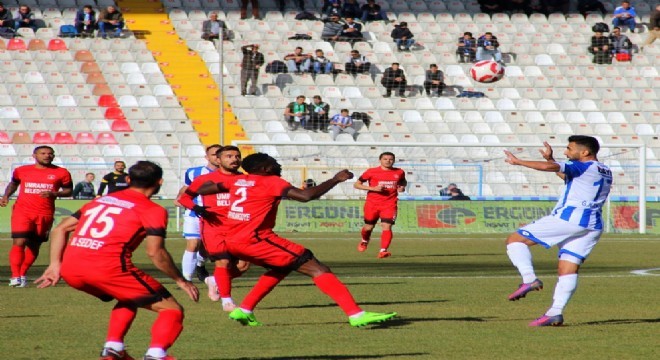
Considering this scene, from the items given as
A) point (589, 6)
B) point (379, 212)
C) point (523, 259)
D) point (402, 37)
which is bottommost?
point (379, 212)

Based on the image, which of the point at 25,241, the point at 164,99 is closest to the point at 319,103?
the point at 164,99

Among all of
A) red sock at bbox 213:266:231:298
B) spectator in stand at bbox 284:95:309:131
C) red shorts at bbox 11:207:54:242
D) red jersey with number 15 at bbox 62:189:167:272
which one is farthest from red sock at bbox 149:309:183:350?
spectator in stand at bbox 284:95:309:131

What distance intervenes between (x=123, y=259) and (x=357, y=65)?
31682 mm

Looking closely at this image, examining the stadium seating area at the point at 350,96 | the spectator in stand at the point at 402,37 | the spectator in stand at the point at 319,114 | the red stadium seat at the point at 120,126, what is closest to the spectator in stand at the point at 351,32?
the stadium seating area at the point at 350,96

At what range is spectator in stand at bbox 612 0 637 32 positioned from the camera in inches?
1639

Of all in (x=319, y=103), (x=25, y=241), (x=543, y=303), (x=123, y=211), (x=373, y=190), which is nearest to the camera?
(x=123, y=211)

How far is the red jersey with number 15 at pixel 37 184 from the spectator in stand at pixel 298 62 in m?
22.7

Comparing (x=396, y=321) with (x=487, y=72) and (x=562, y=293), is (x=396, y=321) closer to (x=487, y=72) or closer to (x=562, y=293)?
(x=562, y=293)

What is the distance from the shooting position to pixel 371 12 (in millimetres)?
41719

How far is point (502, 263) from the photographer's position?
20.2 metres

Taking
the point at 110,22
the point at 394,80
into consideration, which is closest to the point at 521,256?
the point at 394,80

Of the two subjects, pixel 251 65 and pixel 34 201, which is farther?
pixel 251 65

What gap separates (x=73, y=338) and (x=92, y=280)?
95.4 inches

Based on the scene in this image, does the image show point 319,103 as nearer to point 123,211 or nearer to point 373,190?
point 373,190
